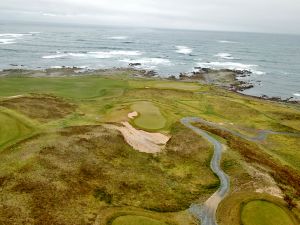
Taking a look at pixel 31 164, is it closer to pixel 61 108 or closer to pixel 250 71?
pixel 61 108

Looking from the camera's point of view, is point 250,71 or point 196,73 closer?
point 196,73

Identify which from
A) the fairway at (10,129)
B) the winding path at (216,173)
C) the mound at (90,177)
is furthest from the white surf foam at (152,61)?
the fairway at (10,129)

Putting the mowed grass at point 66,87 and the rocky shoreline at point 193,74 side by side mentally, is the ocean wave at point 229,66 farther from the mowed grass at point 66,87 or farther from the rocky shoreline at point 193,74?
the mowed grass at point 66,87

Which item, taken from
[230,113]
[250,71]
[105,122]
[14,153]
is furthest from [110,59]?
[14,153]

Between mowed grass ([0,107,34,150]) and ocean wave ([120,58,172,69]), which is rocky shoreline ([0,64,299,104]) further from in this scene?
mowed grass ([0,107,34,150])

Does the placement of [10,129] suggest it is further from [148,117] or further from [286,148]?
[286,148]

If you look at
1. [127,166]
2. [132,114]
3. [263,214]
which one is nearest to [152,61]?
[132,114]

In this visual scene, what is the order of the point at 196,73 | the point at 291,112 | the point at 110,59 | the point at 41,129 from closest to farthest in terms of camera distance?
the point at 41,129 → the point at 291,112 → the point at 196,73 → the point at 110,59
